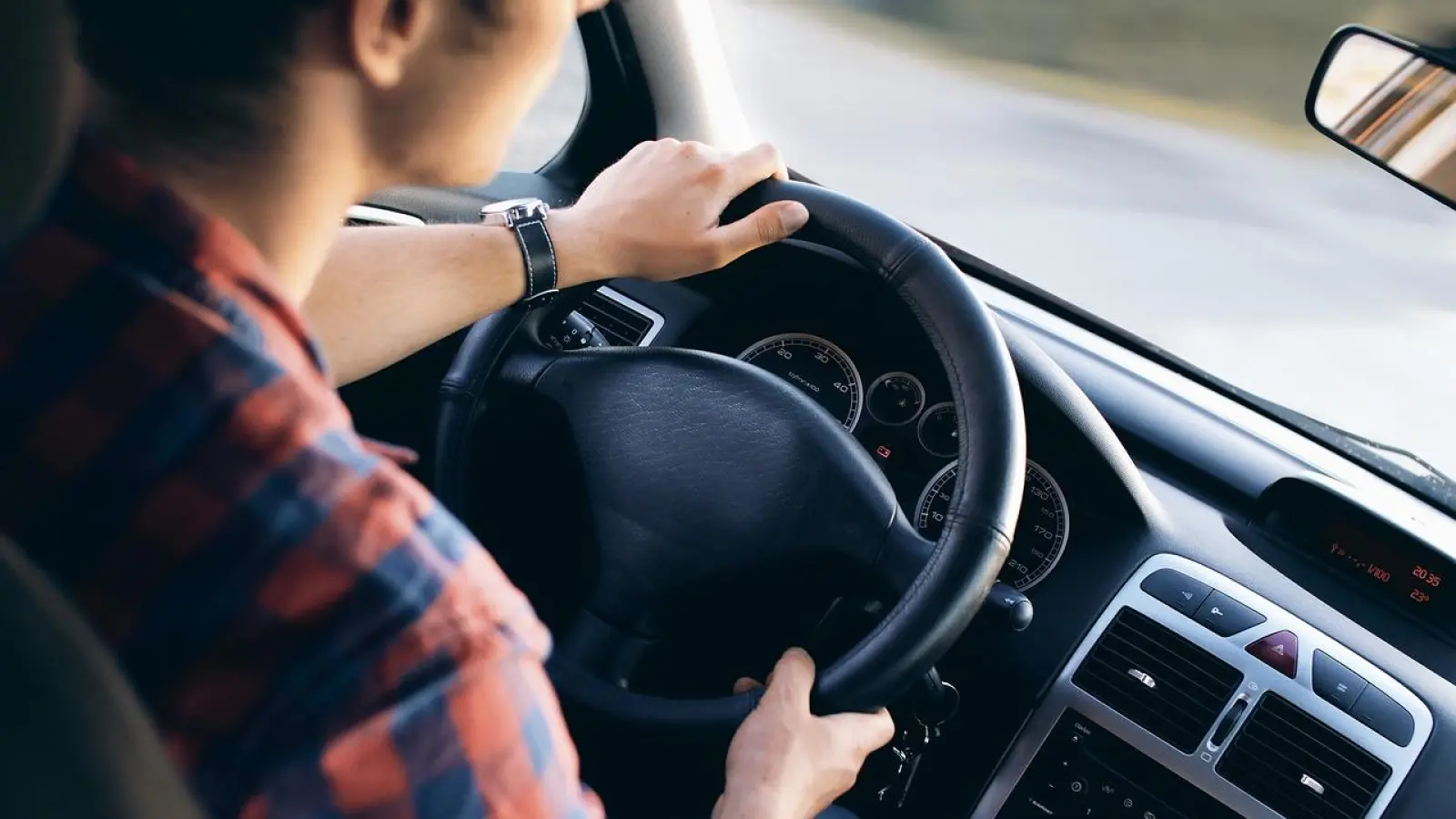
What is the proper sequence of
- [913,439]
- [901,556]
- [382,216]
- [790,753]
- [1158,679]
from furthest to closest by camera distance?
[382,216], [913,439], [1158,679], [901,556], [790,753]

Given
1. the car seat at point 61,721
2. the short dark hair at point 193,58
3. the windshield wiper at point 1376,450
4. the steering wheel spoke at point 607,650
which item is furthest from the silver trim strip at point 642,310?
the car seat at point 61,721

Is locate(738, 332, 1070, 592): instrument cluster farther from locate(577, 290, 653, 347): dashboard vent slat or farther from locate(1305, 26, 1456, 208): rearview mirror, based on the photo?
locate(1305, 26, 1456, 208): rearview mirror

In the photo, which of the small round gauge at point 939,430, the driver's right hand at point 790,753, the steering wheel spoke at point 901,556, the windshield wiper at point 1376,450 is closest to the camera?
the driver's right hand at point 790,753

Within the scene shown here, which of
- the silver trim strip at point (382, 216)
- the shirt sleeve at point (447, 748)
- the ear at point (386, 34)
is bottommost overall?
the shirt sleeve at point (447, 748)

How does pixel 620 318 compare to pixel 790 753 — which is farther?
pixel 620 318

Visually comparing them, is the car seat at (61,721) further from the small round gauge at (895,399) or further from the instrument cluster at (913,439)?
the small round gauge at (895,399)

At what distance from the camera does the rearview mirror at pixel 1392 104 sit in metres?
1.59

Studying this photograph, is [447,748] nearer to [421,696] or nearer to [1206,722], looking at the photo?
[421,696]

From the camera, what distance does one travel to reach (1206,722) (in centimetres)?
155

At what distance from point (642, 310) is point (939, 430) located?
50 cm

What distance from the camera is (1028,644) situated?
165cm

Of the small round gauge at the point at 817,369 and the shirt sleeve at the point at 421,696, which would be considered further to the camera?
the small round gauge at the point at 817,369

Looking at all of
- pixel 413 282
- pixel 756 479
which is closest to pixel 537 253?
pixel 413 282

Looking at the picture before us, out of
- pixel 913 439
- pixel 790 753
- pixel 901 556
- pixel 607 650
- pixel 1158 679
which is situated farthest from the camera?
pixel 913 439
